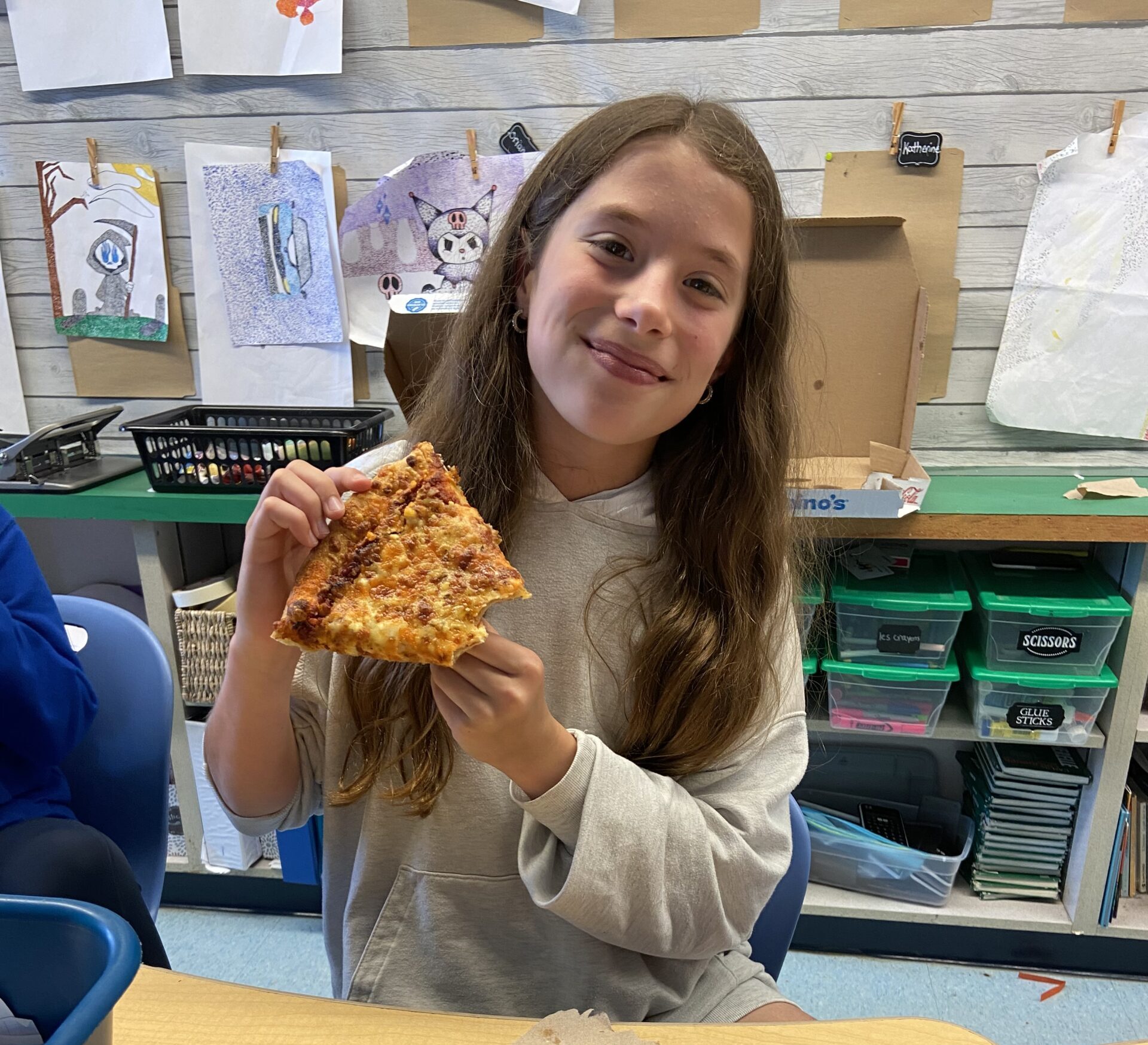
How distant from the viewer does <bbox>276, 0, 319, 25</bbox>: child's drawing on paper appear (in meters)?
1.86

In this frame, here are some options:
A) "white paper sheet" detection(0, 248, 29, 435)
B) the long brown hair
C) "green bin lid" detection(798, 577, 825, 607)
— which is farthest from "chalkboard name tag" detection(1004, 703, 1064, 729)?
"white paper sheet" detection(0, 248, 29, 435)

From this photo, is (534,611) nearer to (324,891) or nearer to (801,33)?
(324,891)

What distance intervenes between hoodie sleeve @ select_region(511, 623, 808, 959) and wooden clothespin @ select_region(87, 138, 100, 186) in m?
1.97

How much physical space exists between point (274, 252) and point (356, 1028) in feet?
5.87

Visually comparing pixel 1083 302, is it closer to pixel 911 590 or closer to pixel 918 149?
pixel 918 149

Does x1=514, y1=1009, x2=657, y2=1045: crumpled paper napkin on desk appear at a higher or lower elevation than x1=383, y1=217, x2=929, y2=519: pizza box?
lower

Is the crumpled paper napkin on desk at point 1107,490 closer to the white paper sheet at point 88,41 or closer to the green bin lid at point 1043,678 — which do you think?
the green bin lid at point 1043,678

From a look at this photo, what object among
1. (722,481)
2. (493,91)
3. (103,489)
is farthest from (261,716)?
(493,91)

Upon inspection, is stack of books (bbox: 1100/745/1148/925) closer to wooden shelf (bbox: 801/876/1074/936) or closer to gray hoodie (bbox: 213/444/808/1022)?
wooden shelf (bbox: 801/876/1074/936)

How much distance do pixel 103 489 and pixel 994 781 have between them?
2.02 m

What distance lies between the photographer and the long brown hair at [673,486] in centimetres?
97

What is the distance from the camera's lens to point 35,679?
1085 millimetres

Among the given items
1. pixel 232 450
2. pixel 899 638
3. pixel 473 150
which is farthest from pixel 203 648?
pixel 899 638

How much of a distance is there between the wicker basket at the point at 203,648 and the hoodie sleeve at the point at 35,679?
1.88ft
